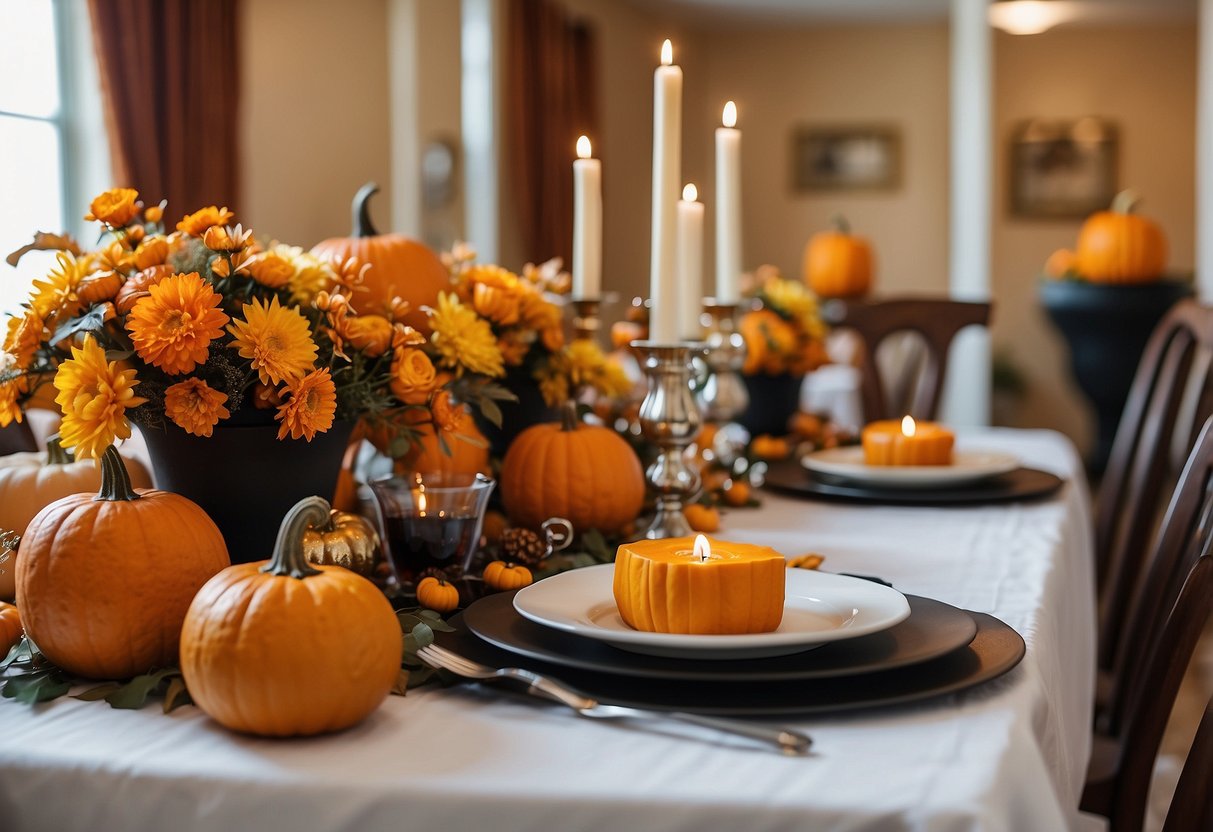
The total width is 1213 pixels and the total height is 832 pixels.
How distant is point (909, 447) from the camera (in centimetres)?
162

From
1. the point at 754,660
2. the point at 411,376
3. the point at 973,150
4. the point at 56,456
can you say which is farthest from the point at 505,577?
the point at 973,150

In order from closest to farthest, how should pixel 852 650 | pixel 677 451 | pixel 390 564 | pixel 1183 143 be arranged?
1. pixel 852 650
2. pixel 390 564
3. pixel 677 451
4. pixel 1183 143

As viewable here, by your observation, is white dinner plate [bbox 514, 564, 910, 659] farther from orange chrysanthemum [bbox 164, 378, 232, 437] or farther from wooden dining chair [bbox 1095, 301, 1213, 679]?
wooden dining chair [bbox 1095, 301, 1213, 679]

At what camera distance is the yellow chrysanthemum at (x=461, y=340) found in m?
1.18

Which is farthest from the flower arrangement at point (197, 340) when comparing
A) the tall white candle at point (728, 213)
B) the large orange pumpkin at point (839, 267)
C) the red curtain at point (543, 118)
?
the red curtain at point (543, 118)

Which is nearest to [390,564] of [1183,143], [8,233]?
[8,233]

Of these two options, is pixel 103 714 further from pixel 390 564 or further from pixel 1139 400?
pixel 1139 400

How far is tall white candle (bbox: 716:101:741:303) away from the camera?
60.6 inches

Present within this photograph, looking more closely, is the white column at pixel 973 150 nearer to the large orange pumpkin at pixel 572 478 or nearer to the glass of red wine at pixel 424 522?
the large orange pumpkin at pixel 572 478

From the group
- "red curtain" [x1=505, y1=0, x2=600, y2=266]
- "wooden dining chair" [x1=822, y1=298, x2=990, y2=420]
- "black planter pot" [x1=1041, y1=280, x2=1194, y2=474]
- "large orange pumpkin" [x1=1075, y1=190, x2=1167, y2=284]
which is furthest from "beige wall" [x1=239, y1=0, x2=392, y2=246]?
"black planter pot" [x1=1041, y1=280, x2=1194, y2=474]

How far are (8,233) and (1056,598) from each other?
3399mm

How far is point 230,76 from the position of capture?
4.42 m

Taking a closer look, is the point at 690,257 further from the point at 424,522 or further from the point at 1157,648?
the point at 1157,648

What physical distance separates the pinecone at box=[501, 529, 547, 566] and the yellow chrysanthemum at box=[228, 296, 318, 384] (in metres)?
0.26
